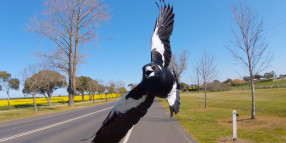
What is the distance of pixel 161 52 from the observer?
231cm

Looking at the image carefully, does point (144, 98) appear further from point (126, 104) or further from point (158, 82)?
point (158, 82)

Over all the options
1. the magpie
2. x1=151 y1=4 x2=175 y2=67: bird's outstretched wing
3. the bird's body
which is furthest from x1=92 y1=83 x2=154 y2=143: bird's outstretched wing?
x1=151 y1=4 x2=175 y2=67: bird's outstretched wing

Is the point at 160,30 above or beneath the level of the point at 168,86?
above

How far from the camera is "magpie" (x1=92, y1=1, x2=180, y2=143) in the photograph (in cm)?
160

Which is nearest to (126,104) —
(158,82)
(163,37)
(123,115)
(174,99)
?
(123,115)

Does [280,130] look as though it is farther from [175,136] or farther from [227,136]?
[175,136]

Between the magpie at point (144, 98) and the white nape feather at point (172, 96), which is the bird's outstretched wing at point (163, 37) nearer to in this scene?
the magpie at point (144, 98)

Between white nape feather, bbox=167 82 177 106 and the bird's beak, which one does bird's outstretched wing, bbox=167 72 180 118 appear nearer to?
white nape feather, bbox=167 82 177 106

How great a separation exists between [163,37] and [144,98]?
100 centimetres

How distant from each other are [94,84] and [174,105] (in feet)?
164

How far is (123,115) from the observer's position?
1888 mm

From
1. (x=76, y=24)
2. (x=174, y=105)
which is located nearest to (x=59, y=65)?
(x=76, y=24)

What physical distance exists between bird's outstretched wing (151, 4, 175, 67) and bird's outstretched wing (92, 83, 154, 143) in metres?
0.51

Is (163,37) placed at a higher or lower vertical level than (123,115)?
higher
